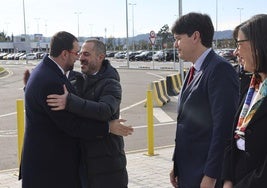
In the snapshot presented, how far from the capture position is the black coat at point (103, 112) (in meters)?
3.57

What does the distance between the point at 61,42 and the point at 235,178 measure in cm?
179

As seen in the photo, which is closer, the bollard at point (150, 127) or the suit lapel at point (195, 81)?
the suit lapel at point (195, 81)

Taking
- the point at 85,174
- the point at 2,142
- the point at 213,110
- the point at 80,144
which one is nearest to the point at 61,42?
the point at 80,144

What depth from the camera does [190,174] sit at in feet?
10.7

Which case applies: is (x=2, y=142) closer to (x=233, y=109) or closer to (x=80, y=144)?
(x=80, y=144)

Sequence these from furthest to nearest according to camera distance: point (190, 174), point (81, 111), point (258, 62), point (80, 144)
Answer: point (80, 144) → point (81, 111) → point (190, 174) → point (258, 62)

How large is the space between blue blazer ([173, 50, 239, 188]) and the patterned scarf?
0.34m

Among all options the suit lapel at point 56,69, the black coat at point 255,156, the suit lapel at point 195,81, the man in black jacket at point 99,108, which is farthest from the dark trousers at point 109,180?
the black coat at point 255,156

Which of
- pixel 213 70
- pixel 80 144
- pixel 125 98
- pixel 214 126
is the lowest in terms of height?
pixel 125 98

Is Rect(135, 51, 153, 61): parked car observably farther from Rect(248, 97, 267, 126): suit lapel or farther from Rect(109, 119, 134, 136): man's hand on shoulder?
Rect(248, 97, 267, 126): suit lapel

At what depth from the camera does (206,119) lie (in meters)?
3.15

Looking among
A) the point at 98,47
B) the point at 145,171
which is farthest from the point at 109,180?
Result: the point at 145,171

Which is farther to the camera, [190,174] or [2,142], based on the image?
[2,142]

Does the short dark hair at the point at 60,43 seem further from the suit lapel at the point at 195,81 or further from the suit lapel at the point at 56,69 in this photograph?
the suit lapel at the point at 195,81
